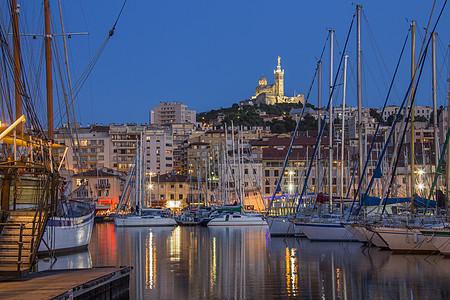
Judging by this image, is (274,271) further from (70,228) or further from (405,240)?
(70,228)

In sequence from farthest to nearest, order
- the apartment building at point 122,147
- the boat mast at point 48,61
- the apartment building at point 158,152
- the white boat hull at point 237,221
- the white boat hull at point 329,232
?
1. the apartment building at point 158,152
2. the apartment building at point 122,147
3. the white boat hull at point 237,221
4. the white boat hull at point 329,232
5. the boat mast at point 48,61

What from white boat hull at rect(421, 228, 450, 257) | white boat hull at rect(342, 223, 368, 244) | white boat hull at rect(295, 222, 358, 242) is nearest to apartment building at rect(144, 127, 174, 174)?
white boat hull at rect(295, 222, 358, 242)

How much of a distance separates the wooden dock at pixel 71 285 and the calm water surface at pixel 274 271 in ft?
6.21

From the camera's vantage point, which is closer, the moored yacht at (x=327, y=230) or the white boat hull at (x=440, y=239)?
the white boat hull at (x=440, y=239)

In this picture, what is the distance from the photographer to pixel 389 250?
37656mm

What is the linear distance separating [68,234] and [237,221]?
135ft

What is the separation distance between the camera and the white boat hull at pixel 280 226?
176 feet

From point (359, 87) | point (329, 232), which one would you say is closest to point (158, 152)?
point (329, 232)

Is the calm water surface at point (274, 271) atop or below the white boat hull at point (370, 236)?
below

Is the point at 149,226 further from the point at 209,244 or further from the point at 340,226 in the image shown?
the point at 340,226

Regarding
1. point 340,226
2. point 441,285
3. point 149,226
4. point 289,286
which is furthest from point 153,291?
point 149,226

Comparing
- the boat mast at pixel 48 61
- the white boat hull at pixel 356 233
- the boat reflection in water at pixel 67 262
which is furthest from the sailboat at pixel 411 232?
the boat mast at pixel 48 61

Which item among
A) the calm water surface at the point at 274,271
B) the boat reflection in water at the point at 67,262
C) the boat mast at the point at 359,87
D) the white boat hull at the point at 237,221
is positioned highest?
the boat mast at the point at 359,87

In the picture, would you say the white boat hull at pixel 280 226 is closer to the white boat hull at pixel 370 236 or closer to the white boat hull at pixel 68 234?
the white boat hull at pixel 370 236
